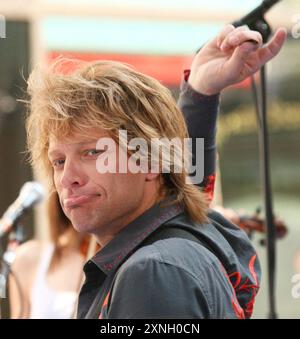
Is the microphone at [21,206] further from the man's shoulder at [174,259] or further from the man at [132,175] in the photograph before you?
the man's shoulder at [174,259]

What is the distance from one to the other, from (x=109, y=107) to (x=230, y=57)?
0.23 metres

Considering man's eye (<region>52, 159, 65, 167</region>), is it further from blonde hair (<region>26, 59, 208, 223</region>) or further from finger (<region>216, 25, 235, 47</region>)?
finger (<region>216, 25, 235, 47</region>)

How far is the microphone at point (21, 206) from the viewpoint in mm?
1722

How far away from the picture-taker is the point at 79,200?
124cm

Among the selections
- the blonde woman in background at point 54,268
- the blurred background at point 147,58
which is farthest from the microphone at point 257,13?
the blurred background at point 147,58

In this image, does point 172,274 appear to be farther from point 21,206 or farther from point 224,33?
point 21,206

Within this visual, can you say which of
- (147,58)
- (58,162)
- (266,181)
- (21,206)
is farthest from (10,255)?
(147,58)

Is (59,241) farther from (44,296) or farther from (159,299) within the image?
(159,299)

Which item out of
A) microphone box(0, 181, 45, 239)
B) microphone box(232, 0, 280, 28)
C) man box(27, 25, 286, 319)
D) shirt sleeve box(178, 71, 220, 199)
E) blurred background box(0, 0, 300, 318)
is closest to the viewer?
man box(27, 25, 286, 319)

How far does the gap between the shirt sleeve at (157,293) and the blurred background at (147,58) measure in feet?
8.83

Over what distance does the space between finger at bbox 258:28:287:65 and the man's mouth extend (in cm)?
38

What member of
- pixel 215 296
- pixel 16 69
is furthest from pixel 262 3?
pixel 16 69

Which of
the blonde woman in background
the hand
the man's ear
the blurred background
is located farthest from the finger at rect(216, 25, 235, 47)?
the blurred background
